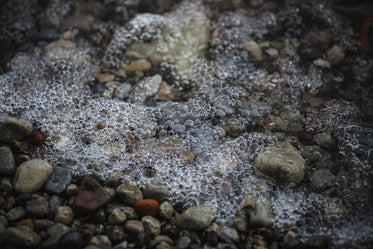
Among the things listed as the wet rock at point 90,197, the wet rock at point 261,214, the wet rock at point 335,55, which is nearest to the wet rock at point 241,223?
the wet rock at point 261,214

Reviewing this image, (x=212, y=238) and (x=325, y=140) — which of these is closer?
(x=212, y=238)

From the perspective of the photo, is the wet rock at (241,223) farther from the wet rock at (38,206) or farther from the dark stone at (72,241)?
the wet rock at (38,206)

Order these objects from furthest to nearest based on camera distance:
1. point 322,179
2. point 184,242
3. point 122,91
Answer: point 122,91, point 322,179, point 184,242

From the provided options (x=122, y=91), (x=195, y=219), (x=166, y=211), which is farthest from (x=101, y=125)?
(x=195, y=219)

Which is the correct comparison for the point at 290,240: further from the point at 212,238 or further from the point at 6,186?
the point at 6,186

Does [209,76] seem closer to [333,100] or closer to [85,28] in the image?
[333,100]

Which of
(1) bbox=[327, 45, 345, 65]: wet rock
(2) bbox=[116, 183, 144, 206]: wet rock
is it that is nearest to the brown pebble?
(2) bbox=[116, 183, 144, 206]: wet rock
